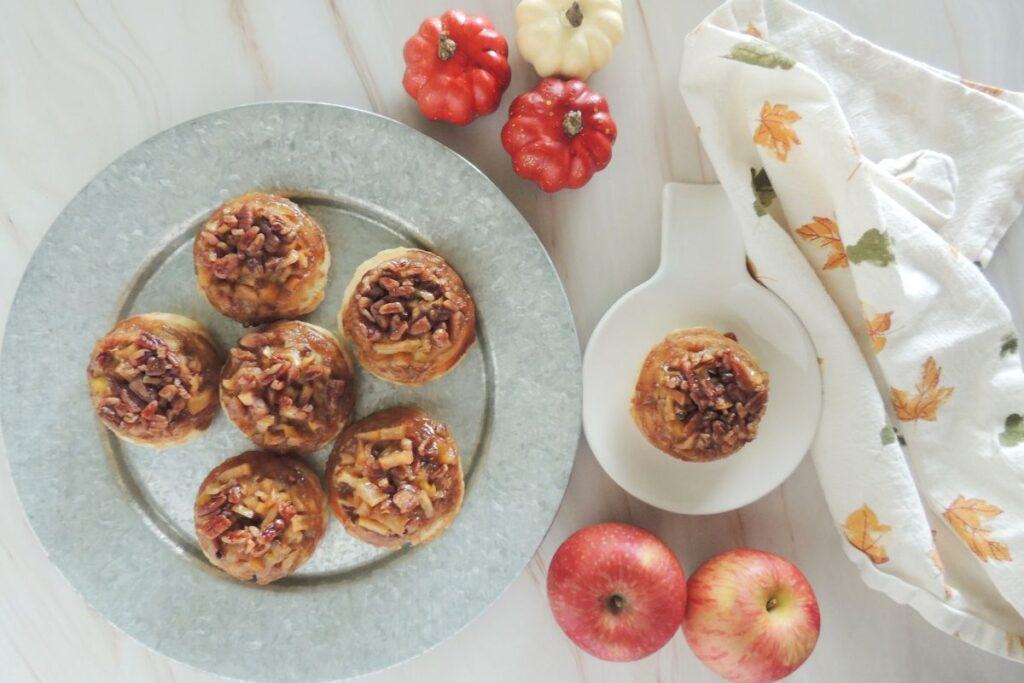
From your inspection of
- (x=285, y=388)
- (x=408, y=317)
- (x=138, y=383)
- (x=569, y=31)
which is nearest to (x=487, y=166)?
(x=569, y=31)

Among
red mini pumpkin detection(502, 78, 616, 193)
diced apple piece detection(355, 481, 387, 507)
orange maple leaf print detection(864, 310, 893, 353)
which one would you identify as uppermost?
red mini pumpkin detection(502, 78, 616, 193)

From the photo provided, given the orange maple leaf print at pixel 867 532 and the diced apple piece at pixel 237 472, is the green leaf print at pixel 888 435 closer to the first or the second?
the orange maple leaf print at pixel 867 532

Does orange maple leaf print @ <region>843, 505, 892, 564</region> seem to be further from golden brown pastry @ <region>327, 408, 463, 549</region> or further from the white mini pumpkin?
the white mini pumpkin

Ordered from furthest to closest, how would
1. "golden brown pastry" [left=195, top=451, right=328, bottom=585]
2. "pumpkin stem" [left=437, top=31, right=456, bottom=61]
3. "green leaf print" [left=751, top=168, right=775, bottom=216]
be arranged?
1. "green leaf print" [left=751, top=168, right=775, bottom=216]
2. "pumpkin stem" [left=437, top=31, right=456, bottom=61]
3. "golden brown pastry" [left=195, top=451, right=328, bottom=585]

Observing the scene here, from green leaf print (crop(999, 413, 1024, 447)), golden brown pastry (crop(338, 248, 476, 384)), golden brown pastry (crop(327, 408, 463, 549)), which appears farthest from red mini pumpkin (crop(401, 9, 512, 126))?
green leaf print (crop(999, 413, 1024, 447))

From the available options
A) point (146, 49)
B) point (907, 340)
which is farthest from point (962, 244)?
point (146, 49)

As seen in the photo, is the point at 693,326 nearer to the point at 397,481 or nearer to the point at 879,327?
the point at 879,327

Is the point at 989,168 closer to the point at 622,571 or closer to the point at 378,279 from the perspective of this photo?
the point at 622,571

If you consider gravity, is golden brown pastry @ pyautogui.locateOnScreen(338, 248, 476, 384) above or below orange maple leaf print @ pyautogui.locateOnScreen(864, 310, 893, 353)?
above
